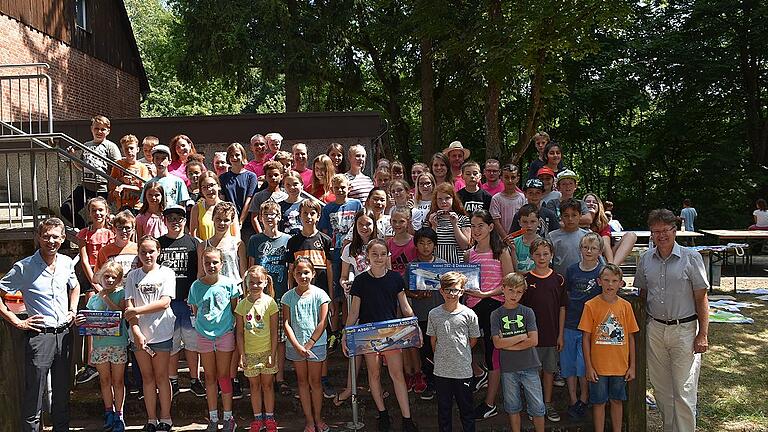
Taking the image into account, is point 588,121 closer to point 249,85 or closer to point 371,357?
point 249,85

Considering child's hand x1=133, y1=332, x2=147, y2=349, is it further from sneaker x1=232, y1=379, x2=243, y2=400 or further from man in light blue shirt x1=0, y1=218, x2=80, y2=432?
sneaker x1=232, y1=379, x2=243, y2=400

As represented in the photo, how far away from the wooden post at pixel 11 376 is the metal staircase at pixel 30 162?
2490 millimetres

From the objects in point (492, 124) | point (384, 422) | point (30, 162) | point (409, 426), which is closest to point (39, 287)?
point (384, 422)

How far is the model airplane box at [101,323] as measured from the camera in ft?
18.1

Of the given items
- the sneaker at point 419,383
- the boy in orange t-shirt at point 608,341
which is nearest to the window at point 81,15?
the sneaker at point 419,383

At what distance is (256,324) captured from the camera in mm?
5457

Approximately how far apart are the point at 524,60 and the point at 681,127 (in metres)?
13.8

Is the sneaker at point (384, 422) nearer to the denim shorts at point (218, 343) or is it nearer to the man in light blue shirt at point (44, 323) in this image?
the denim shorts at point (218, 343)

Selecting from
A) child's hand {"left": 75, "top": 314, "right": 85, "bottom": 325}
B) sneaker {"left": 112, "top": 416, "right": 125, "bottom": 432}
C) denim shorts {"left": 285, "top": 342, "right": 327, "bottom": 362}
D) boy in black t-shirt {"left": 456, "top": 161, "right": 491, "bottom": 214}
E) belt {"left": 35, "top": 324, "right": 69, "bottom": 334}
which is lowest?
sneaker {"left": 112, "top": 416, "right": 125, "bottom": 432}

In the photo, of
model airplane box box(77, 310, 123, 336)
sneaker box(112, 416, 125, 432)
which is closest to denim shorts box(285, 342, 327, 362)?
model airplane box box(77, 310, 123, 336)

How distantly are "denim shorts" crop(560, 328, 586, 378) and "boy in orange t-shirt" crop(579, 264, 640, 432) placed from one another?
0.20 m

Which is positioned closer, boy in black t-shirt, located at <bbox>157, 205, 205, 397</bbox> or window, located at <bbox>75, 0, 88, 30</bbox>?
boy in black t-shirt, located at <bbox>157, 205, 205, 397</bbox>

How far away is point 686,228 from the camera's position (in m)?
19.3

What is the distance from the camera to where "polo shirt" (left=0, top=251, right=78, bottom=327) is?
211 inches
